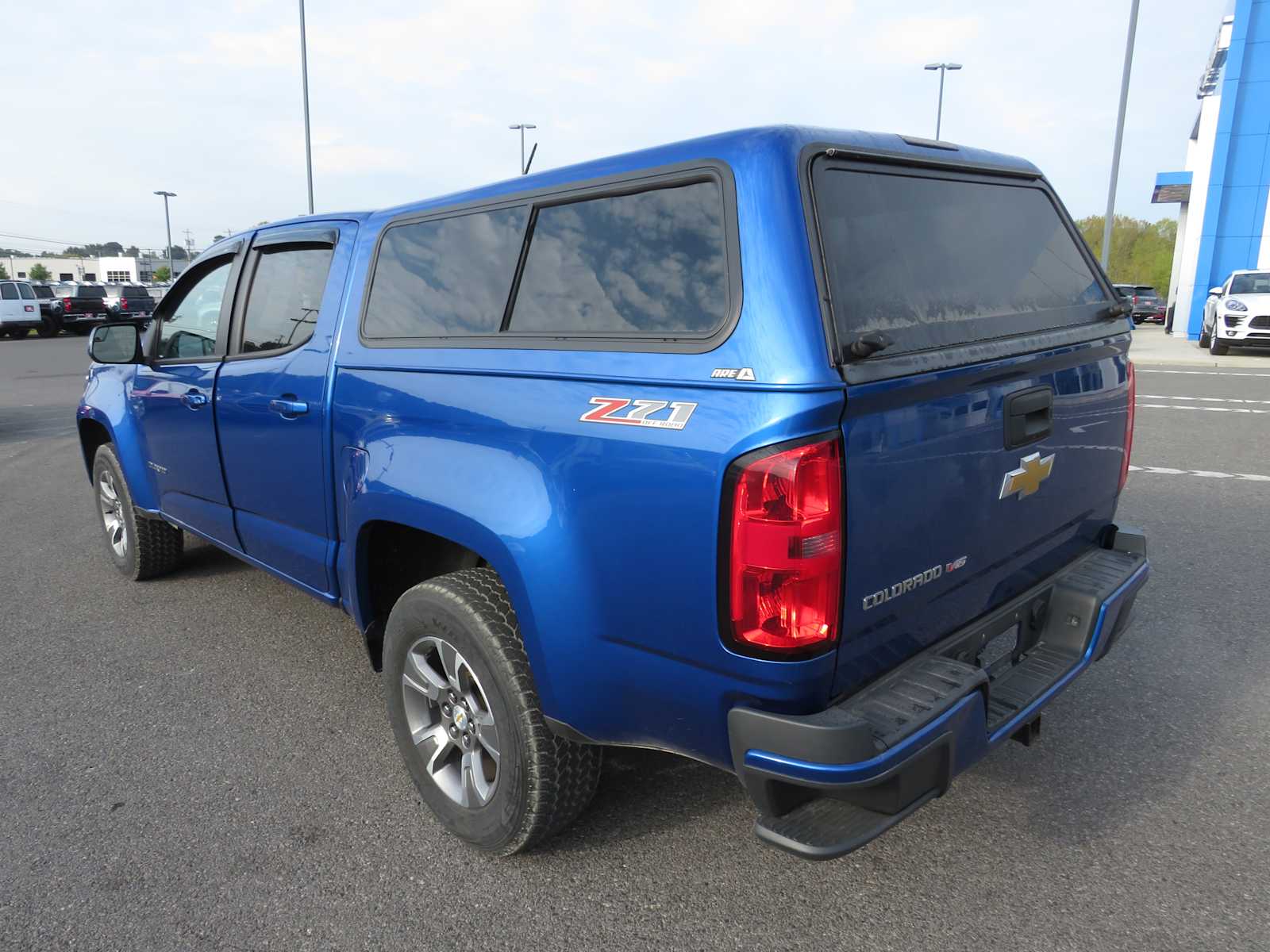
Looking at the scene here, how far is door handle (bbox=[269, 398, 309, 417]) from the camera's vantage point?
323cm

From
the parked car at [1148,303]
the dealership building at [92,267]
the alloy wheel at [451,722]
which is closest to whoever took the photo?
the alloy wheel at [451,722]

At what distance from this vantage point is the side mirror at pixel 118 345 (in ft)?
14.5

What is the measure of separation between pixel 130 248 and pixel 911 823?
15394 cm

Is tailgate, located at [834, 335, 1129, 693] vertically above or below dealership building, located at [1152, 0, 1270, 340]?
below

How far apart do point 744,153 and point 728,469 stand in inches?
29.0

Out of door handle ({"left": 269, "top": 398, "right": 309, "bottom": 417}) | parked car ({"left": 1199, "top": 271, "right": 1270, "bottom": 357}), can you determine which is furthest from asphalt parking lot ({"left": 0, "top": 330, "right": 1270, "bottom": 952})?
parked car ({"left": 1199, "top": 271, "right": 1270, "bottom": 357})

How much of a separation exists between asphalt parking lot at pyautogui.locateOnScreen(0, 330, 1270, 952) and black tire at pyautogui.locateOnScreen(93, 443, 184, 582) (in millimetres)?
701

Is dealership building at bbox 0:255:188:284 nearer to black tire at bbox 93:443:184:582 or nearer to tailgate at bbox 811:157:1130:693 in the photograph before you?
black tire at bbox 93:443:184:582

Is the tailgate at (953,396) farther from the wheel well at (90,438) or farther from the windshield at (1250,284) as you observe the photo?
the windshield at (1250,284)

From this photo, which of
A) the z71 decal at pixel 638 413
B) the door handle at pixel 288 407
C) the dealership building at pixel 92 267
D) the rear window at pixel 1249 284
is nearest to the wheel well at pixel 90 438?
the door handle at pixel 288 407

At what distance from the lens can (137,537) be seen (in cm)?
491

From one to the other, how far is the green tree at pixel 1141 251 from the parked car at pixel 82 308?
48.1 metres

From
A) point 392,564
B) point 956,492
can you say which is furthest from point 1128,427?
point 392,564

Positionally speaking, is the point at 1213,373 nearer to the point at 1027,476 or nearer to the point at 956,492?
the point at 1027,476
